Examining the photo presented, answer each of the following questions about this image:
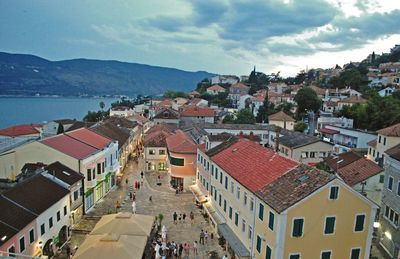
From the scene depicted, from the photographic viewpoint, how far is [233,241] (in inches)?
924

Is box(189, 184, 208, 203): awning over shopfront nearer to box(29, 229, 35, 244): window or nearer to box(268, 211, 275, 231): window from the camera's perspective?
box(268, 211, 275, 231): window

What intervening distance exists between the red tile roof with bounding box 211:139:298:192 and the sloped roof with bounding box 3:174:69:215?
13913 mm

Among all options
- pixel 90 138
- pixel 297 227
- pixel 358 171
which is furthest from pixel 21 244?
pixel 358 171

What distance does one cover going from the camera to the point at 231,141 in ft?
111

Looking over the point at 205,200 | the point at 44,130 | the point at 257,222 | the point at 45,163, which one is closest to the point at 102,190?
the point at 45,163

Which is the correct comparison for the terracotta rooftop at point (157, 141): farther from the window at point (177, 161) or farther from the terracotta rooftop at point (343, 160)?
the terracotta rooftop at point (343, 160)

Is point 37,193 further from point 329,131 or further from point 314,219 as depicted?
point 329,131

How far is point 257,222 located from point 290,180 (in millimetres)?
3535

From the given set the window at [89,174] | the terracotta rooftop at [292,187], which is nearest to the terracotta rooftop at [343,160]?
the terracotta rooftop at [292,187]

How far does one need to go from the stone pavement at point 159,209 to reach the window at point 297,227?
804cm

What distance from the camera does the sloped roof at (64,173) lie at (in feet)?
88.4

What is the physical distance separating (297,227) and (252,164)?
7.70 metres

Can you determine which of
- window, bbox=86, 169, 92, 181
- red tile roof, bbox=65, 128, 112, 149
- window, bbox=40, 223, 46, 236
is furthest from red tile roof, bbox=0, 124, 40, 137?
window, bbox=40, 223, 46, 236

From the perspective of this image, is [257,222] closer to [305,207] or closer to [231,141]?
[305,207]
